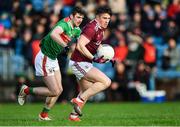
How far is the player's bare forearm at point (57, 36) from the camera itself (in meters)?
13.7

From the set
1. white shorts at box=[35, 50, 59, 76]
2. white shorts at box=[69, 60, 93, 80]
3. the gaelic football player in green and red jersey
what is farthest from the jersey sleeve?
white shorts at box=[35, 50, 59, 76]

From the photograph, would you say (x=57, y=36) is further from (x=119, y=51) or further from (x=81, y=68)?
(x=119, y=51)

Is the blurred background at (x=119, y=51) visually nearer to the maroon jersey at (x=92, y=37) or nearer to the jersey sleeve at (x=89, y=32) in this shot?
the maroon jersey at (x=92, y=37)

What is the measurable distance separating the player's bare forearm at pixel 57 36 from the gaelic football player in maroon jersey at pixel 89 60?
39 cm

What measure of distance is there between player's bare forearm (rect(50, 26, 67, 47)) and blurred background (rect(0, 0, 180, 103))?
34.6ft

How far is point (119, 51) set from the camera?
25.7 m

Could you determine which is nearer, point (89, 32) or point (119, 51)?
point (89, 32)

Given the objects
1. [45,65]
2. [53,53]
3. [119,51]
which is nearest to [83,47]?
[53,53]

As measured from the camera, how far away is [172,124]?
41.8 ft

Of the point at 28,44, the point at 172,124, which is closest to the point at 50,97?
the point at 172,124

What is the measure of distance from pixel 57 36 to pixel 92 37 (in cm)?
76

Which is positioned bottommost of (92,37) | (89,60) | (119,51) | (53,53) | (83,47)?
(119,51)

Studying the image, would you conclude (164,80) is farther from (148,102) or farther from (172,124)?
(172,124)

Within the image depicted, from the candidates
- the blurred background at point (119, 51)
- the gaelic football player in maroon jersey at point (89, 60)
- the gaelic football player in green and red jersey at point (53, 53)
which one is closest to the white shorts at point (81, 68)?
the gaelic football player in maroon jersey at point (89, 60)
